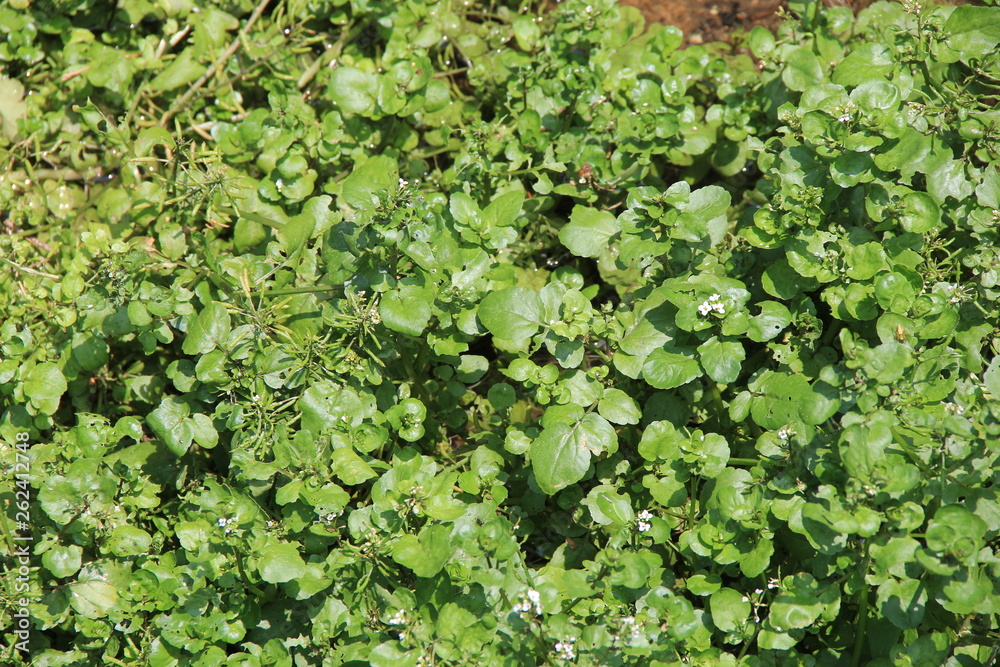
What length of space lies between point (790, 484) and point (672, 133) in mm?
1750

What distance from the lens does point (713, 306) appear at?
282 cm

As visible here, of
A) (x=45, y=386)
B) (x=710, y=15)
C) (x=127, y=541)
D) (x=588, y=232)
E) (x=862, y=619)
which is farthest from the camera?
(x=710, y=15)

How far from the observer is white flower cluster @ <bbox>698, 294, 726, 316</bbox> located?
282cm

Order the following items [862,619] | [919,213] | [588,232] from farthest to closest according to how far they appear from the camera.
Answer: [588,232] < [919,213] < [862,619]

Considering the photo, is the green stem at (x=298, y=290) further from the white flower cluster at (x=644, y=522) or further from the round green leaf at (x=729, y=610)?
the round green leaf at (x=729, y=610)

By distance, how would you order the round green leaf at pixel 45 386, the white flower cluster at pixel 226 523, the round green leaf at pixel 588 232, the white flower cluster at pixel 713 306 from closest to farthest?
the white flower cluster at pixel 713 306
the white flower cluster at pixel 226 523
the round green leaf at pixel 588 232
the round green leaf at pixel 45 386

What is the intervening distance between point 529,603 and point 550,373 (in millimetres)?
859

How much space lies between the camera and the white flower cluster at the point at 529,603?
2.58 metres

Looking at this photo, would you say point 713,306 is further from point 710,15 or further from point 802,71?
point 710,15

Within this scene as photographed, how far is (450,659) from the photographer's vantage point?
2.63 metres

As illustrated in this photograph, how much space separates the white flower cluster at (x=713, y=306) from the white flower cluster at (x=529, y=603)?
3.86ft

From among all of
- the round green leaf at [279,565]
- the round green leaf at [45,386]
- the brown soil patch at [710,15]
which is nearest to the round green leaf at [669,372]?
the round green leaf at [279,565]

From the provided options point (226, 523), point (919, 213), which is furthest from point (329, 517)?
point (919, 213)

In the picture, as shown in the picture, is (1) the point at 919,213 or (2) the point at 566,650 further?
(1) the point at 919,213
